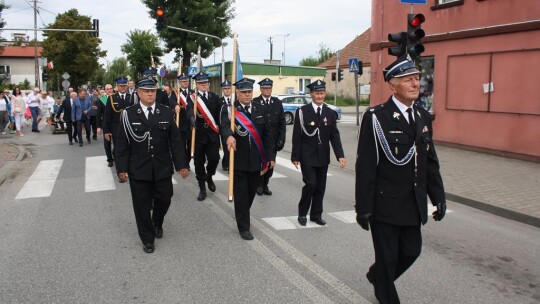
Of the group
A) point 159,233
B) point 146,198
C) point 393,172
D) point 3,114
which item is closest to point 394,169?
point 393,172

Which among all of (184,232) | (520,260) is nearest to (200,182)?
(184,232)

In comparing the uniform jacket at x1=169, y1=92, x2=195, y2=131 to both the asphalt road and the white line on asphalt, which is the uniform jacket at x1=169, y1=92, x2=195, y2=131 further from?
the white line on asphalt

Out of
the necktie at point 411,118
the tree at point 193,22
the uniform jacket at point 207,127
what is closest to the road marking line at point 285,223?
the uniform jacket at point 207,127

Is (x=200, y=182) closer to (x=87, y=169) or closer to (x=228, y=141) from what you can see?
(x=228, y=141)

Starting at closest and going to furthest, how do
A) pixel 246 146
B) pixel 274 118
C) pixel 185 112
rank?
pixel 246 146 < pixel 274 118 < pixel 185 112

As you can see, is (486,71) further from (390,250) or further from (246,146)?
(390,250)

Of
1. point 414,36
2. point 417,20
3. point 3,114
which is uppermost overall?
point 417,20

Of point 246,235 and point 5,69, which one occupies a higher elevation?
point 5,69

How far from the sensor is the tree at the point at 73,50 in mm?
54719

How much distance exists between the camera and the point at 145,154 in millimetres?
5574

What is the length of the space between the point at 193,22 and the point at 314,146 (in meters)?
36.8

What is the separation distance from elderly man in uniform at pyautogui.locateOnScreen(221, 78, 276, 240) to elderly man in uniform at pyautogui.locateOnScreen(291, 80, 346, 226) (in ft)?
1.48

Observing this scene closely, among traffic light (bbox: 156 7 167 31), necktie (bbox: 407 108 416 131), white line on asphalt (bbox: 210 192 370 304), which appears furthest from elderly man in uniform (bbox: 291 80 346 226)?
traffic light (bbox: 156 7 167 31)

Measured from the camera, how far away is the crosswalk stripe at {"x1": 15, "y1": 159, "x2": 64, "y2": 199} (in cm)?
891
